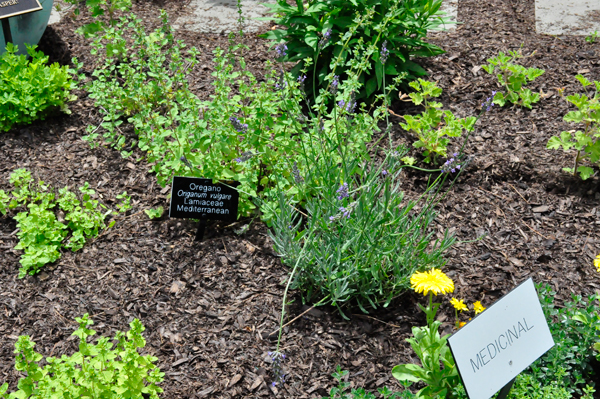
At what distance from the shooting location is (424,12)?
3.87 meters

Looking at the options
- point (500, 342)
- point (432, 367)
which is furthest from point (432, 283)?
point (500, 342)

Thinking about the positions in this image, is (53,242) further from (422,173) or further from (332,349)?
(422,173)

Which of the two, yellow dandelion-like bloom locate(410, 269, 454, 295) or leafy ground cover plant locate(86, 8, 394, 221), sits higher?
leafy ground cover plant locate(86, 8, 394, 221)

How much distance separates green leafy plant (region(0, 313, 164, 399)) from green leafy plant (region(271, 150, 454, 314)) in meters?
0.77

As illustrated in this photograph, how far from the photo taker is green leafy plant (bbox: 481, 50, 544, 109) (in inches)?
150

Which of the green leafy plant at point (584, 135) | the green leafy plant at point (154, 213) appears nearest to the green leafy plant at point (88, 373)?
the green leafy plant at point (154, 213)

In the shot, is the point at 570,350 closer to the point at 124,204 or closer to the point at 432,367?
the point at 432,367

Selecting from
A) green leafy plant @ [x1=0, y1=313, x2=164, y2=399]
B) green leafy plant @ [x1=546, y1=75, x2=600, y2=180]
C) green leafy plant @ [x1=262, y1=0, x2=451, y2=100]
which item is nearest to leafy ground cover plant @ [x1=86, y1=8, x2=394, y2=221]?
green leafy plant @ [x1=262, y1=0, x2=451, y2=100]

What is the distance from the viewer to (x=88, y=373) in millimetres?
2191

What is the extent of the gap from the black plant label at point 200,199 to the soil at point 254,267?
0.16 metres

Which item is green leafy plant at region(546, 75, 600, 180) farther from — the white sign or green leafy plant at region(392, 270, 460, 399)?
the white sign

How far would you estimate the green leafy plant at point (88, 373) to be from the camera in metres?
2.10

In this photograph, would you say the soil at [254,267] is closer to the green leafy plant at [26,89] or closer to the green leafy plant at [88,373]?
the green leafy plant at [26,89]

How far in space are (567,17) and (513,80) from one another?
1412mm
